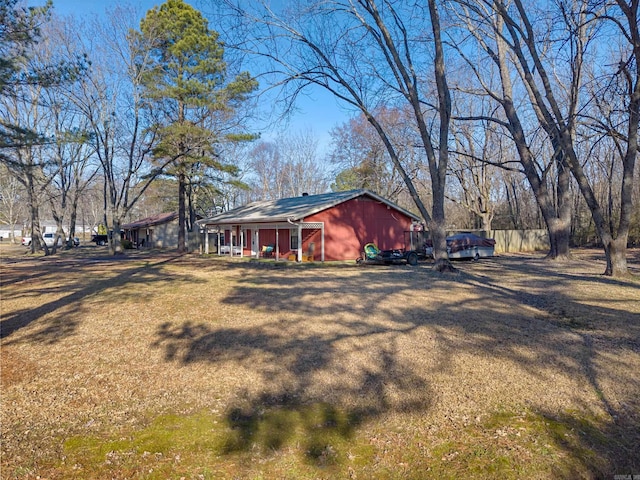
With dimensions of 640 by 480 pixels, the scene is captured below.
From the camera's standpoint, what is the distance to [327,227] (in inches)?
837

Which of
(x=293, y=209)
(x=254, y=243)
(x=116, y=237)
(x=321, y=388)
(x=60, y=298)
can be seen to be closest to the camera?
(x=321, y=388)

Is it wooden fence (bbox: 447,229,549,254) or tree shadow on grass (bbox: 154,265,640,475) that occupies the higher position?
wooden fence (bbox: 447,229,549,254)

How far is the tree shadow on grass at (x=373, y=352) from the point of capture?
12.9 ft

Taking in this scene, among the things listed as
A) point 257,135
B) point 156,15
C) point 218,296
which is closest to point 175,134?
point 257,135

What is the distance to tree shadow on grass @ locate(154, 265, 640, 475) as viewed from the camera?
3926 millimetres

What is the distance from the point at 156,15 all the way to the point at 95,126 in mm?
7549

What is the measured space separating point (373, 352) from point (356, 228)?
16.8 m

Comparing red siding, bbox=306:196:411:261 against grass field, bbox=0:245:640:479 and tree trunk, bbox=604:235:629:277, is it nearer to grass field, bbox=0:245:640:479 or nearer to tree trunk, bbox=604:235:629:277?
tree trunk, bbox=604:235:629:277

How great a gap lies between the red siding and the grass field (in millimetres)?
12640

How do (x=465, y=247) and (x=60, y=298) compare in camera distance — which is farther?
(x=465, y=247)

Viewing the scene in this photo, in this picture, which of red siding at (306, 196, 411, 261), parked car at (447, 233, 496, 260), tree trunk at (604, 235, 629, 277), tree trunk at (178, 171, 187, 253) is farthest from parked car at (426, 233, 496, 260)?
tree trunk at (178, 171, 187, 253)

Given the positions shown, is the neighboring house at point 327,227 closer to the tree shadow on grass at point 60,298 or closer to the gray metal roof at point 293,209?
the gray metal roof at point 293,209


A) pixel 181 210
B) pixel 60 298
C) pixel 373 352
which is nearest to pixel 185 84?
pixel 181 210

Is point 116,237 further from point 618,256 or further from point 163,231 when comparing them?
point 618,256
